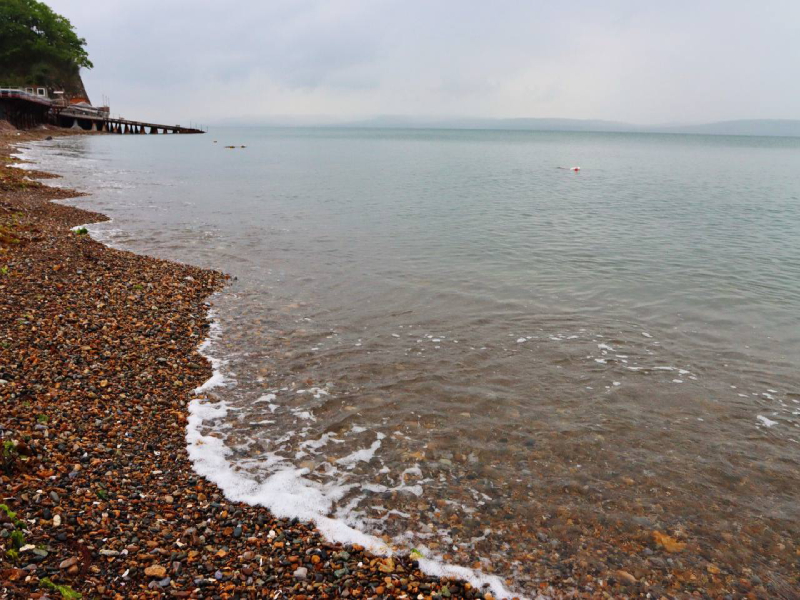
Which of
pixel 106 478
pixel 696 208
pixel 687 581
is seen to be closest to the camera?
pixel 687 581

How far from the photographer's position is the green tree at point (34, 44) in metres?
122

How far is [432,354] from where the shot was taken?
466 inches

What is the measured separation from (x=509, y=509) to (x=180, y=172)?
174ft

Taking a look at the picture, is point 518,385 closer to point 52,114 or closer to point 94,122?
point 52,114

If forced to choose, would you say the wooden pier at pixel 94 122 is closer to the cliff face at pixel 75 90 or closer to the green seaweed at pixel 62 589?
the cliff face at pixel 75 90

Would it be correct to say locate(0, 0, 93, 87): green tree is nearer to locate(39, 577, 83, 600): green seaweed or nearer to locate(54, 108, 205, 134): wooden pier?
locate(54, 108, 205, 134): wooden pier

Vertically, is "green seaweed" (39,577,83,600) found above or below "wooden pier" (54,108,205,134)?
below

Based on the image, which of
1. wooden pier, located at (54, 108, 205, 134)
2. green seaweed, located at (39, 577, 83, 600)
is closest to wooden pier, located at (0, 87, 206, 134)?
wooden pier, located at (54, 108, 205, 134)

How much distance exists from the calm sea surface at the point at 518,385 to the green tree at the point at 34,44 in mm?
138641

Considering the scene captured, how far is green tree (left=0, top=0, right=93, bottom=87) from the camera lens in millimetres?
122500

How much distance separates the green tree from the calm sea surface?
138641mm

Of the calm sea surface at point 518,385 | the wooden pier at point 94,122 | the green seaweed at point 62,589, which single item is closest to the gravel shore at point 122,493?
the green seaweed at point 62,589

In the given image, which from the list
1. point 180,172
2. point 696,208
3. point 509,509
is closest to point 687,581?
point 509,509

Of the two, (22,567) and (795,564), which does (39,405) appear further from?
(795,564)
